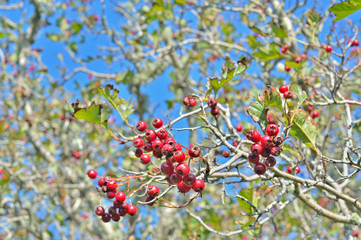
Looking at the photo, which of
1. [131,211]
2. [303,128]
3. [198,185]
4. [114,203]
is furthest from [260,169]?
[114,203]

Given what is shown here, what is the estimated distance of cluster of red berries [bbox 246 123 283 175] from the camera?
1.38m

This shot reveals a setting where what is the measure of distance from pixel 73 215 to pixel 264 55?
4091mm

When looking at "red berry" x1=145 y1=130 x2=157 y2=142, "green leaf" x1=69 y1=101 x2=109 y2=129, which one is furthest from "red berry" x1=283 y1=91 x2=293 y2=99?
"green leaf" x1=69 y1=101 x2=109 y2=129

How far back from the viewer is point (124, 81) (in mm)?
3867

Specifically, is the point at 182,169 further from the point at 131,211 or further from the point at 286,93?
the point at 286,93

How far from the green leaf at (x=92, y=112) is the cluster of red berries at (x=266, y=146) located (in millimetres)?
935

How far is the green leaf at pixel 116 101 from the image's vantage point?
1.96 metres

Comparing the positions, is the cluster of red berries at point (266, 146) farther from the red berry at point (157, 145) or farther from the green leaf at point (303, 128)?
the red berry at point (157, 145)

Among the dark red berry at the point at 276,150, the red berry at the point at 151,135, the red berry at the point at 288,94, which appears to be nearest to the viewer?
the dark red berry at the point at 276,150

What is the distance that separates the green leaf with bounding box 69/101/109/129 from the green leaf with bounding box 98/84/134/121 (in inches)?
3.0

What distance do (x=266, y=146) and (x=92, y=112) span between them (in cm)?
105

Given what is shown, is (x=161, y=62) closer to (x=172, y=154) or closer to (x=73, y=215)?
(x=73, y=215)

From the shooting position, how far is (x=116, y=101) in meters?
2.00

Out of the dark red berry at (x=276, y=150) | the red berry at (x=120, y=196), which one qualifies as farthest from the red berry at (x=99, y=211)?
the dark red berry at (x=276, y=150)
